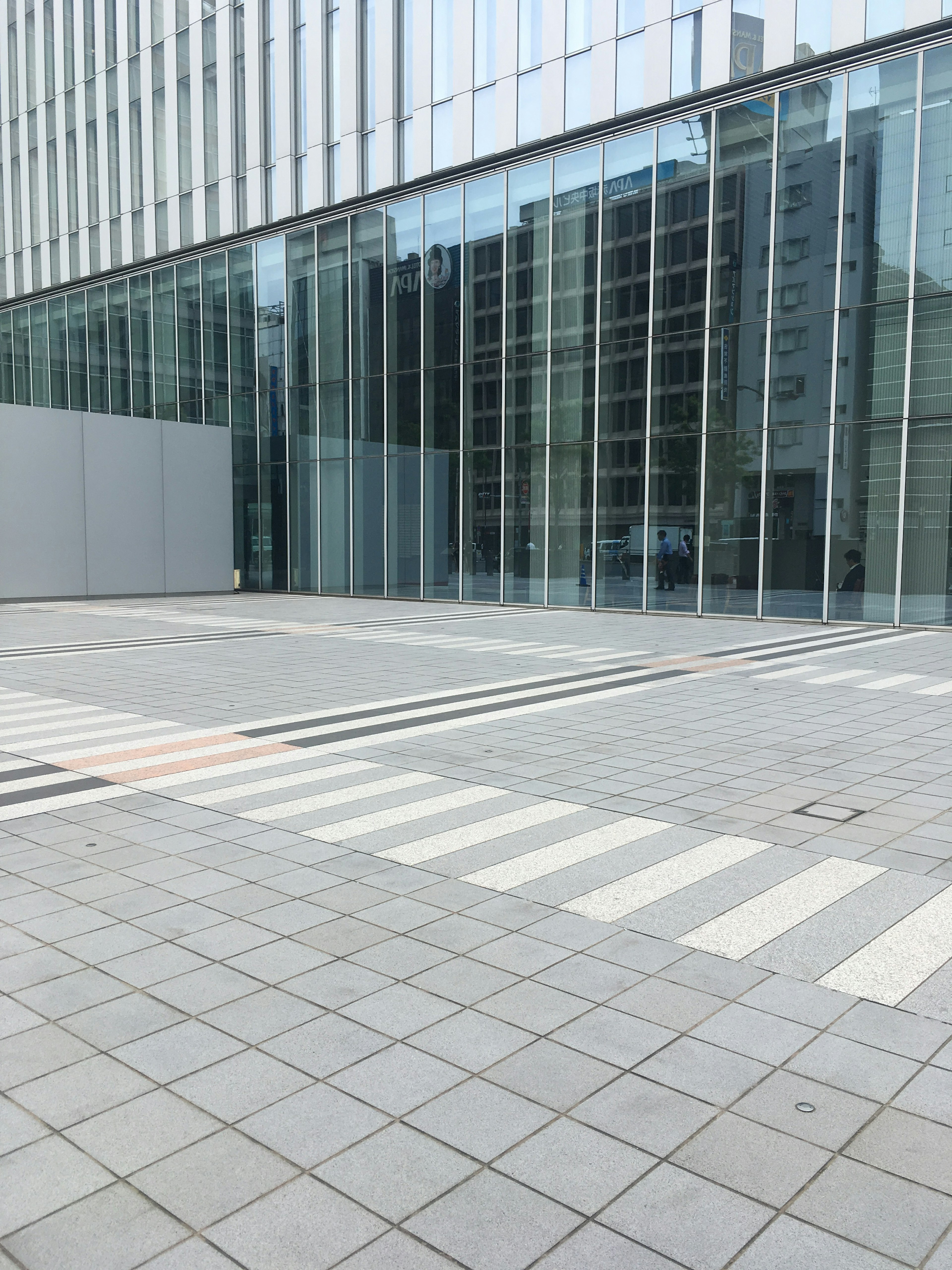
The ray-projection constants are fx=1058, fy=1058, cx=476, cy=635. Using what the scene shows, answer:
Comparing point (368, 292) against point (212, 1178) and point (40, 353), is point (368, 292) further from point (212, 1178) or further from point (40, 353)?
point (212, 1178)

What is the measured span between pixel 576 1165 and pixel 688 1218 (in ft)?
1.16

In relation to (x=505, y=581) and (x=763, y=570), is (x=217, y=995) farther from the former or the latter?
(x=505, y=581)

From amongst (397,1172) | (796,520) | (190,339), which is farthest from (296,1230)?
(190,339)

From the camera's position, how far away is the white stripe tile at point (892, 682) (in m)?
12.4

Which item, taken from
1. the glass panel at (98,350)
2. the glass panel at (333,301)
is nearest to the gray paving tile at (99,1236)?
the glass panel at (333,301)

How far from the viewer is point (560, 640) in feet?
57.2

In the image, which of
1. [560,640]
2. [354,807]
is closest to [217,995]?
[354,807]

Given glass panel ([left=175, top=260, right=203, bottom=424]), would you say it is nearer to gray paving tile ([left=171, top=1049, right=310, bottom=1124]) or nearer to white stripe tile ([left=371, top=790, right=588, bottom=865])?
white stripe tile ([left=371, top=790, right=588, bottom=865])

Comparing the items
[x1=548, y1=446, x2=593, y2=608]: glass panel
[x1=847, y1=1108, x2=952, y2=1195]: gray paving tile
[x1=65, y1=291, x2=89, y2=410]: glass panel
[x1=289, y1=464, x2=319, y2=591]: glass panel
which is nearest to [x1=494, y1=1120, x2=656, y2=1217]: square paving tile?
[x1=847, y1=1108, x2=952, y2=1195]: gray paving tile

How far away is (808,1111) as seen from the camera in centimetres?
328

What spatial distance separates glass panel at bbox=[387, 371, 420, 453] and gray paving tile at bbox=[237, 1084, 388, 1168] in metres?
25.2

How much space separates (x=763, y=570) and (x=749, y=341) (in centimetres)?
465

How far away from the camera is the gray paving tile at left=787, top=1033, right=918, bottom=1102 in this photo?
135 inches

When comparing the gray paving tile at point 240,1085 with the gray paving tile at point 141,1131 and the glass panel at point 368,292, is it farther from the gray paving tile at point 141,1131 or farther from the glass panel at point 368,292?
the glass panel at point 368,292
